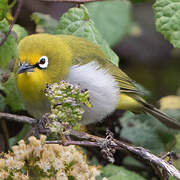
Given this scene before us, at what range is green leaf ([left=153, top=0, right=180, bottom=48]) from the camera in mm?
2439

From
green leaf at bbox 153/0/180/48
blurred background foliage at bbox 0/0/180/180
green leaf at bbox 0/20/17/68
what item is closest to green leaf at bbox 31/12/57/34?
blurred background foliage at bbox 0/0/180/180

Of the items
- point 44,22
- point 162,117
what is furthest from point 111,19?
point 162,117

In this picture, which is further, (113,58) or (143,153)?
(113,58)

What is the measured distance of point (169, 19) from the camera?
96.7 inches

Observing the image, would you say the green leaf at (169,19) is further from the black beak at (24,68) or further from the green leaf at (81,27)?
the black beak at (24,68)

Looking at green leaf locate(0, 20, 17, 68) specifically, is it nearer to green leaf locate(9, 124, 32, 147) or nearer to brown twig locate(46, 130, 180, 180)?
green leaf locate(9, 124, 32, 147)

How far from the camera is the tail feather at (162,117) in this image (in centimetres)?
339

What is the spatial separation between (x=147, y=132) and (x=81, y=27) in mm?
1081

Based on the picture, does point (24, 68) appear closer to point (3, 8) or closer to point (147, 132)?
point (3, 8)

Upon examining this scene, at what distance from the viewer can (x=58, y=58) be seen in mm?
2984

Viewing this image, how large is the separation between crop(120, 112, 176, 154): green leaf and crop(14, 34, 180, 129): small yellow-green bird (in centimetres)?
8

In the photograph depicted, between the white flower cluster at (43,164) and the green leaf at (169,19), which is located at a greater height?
the green leaf at (169,19)

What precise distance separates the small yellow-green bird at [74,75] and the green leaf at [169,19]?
68cm

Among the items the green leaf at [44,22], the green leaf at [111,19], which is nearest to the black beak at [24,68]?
the green leaf at [44,22]
